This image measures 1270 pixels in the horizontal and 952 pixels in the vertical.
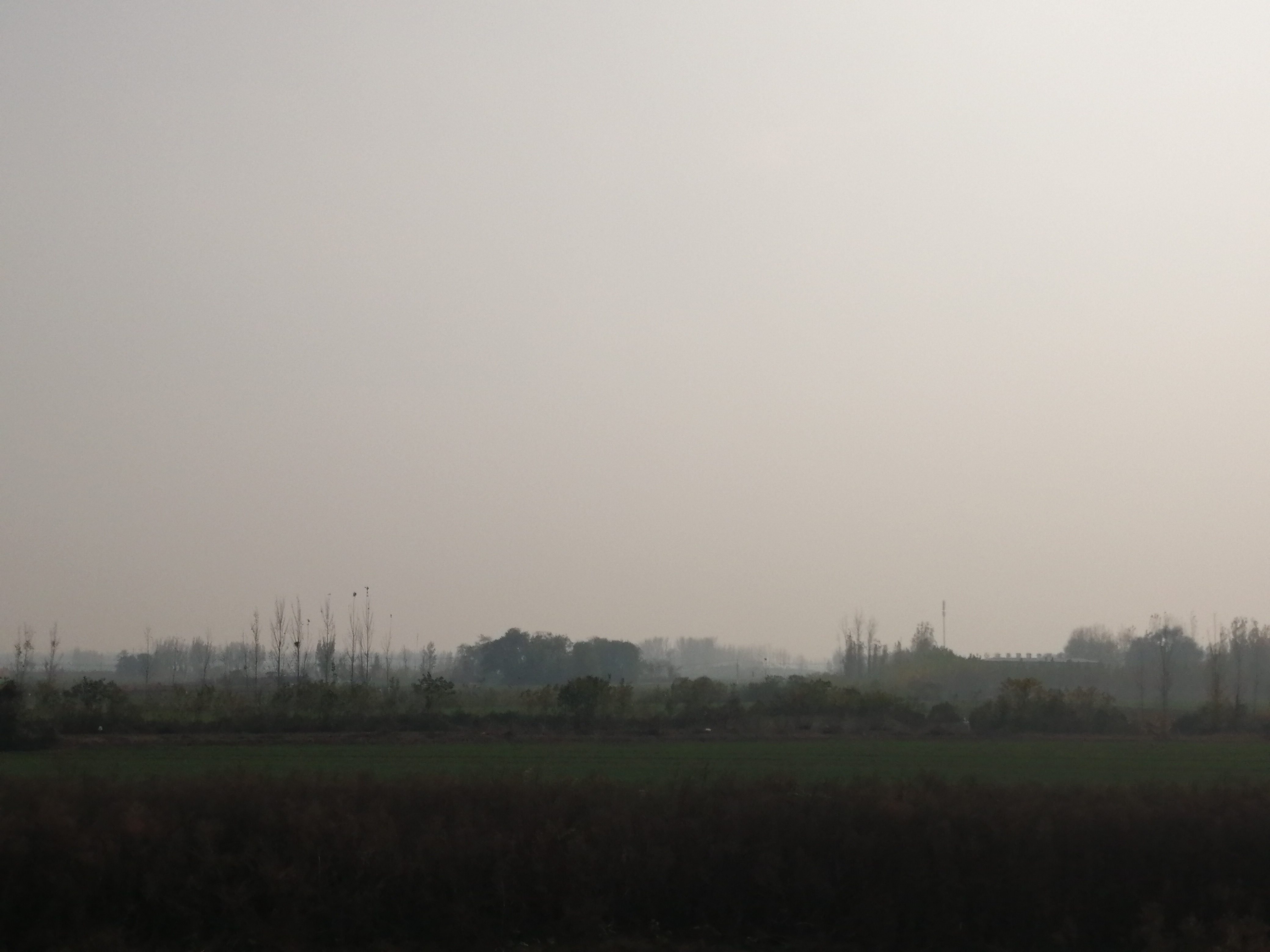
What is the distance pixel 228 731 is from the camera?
53344 millimetres

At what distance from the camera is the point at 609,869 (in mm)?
20203

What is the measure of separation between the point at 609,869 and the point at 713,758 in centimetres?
2353

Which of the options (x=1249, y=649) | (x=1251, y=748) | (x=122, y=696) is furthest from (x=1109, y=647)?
(x=122, y=696)

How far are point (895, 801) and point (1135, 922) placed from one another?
4.03m

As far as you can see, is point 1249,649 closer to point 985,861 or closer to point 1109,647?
point 1109,647

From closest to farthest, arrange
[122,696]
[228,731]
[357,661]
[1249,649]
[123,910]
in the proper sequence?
[123,910] < [228,731] < [122,696] < [1249,649] < [357,661]

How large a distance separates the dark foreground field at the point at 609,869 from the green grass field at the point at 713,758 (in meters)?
4.47

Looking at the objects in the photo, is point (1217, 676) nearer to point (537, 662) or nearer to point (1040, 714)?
point (1040, 714)

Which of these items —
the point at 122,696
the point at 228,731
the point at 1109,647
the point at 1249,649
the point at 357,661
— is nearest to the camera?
the point at 228,731

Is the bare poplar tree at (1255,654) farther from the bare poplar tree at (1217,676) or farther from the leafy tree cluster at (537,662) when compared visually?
the leafy tree cluster at (537,662)

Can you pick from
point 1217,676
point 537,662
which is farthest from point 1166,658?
point 537,662

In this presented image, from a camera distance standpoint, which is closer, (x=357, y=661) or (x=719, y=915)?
(x=719, y=915)

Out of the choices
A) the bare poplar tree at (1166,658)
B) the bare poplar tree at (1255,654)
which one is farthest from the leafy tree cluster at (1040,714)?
the bare poplar tree at (1255,654)

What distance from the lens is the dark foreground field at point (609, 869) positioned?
19.1 m
